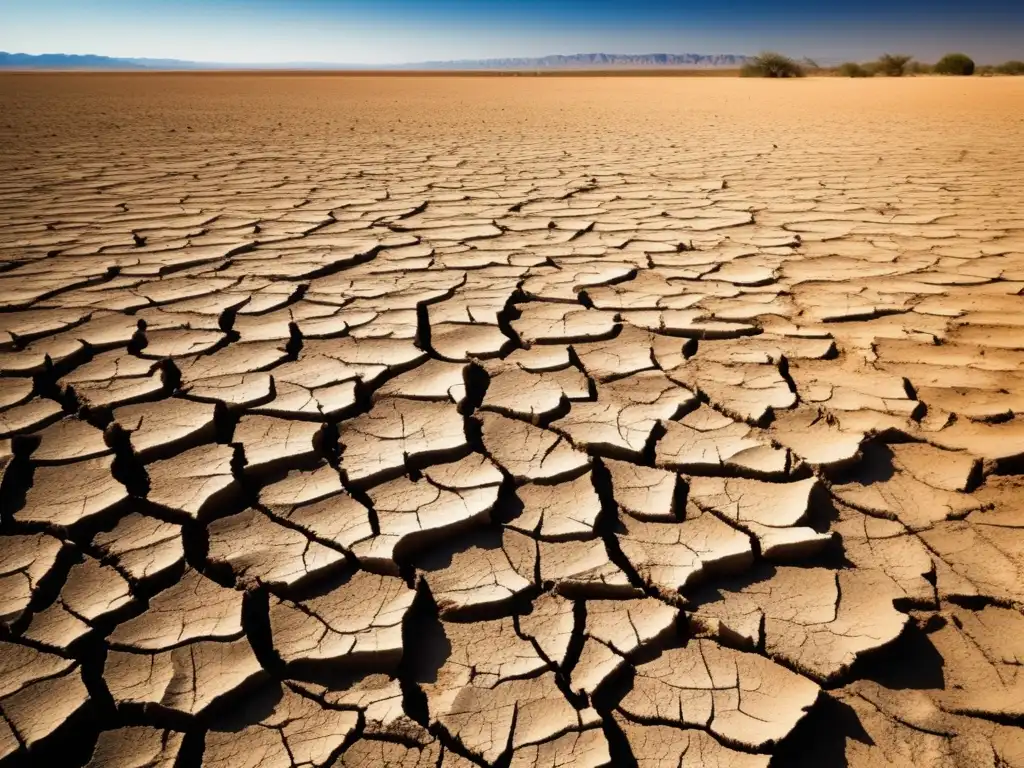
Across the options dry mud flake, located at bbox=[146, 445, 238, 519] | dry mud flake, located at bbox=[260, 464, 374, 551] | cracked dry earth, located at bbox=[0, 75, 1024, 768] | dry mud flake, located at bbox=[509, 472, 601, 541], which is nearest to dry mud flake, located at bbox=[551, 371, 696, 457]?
cracked dry earth, located at bbox=[0, 75, 1024, 768]

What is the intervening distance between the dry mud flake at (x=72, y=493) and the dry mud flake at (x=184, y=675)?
392 millimetres

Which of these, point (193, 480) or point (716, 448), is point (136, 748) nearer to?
point (193, 480)

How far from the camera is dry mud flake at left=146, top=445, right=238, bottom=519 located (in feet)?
4.37

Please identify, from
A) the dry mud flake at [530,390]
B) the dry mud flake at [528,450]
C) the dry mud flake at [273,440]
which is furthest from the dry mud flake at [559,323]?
the dry mud flake at [273,440]

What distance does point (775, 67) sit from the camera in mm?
20125

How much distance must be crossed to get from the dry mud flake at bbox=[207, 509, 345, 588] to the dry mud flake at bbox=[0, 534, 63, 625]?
267mm

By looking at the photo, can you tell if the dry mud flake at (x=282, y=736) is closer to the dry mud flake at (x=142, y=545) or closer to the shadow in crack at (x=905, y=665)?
the dry mud flake at (x=142, y=545)

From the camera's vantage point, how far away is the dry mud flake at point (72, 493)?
1293 mm

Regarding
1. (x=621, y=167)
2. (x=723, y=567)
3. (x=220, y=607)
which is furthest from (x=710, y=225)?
(x=220, y=607)

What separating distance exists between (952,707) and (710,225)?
2738 millimetres

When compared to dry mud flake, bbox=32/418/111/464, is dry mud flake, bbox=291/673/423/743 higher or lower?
lower

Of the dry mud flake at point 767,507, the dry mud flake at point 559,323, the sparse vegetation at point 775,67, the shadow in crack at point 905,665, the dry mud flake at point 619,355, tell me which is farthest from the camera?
the sparse vegetation at point 775,67

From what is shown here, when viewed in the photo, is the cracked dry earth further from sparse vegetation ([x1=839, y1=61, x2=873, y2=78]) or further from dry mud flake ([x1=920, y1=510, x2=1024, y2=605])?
sparse vegetation ([x1=839, y1=61, x2=873, y2=78])

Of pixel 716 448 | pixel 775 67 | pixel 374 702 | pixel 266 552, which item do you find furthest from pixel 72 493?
pixel 775 67
